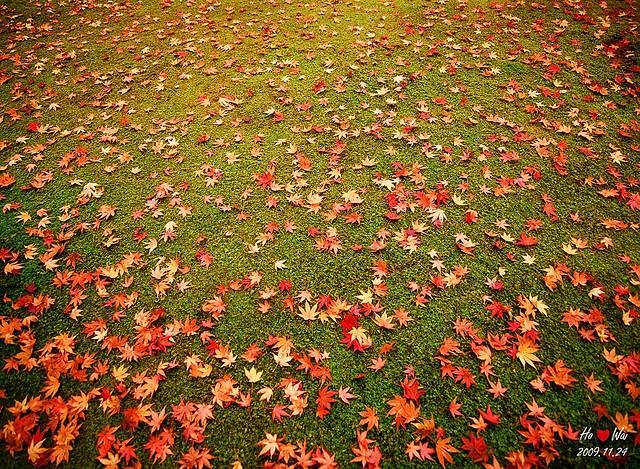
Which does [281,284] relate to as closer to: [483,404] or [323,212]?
[323,212]

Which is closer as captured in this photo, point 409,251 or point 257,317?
point 257,317

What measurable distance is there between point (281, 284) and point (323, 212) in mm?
987

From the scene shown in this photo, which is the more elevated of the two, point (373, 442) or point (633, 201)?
point (633, 201)

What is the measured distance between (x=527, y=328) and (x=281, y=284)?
2.23m

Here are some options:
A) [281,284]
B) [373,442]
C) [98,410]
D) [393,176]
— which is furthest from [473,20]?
[98,410]

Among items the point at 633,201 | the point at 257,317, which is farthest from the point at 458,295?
the point at 633,201

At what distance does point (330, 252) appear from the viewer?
140 inches

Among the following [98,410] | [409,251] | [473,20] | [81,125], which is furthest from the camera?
[473,20]

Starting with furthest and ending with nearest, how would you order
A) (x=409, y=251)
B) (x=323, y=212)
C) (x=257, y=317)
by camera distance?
1. (x=323, y=212)
2. (x=409, y=251)
3. (x=257, y=317)

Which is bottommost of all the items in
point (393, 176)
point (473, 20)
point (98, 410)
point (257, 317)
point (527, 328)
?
point (98, 410)

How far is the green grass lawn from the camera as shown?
8.51ft

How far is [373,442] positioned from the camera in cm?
251

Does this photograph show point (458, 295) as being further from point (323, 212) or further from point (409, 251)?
point (323, 212)

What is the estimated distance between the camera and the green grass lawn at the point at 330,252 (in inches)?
102
